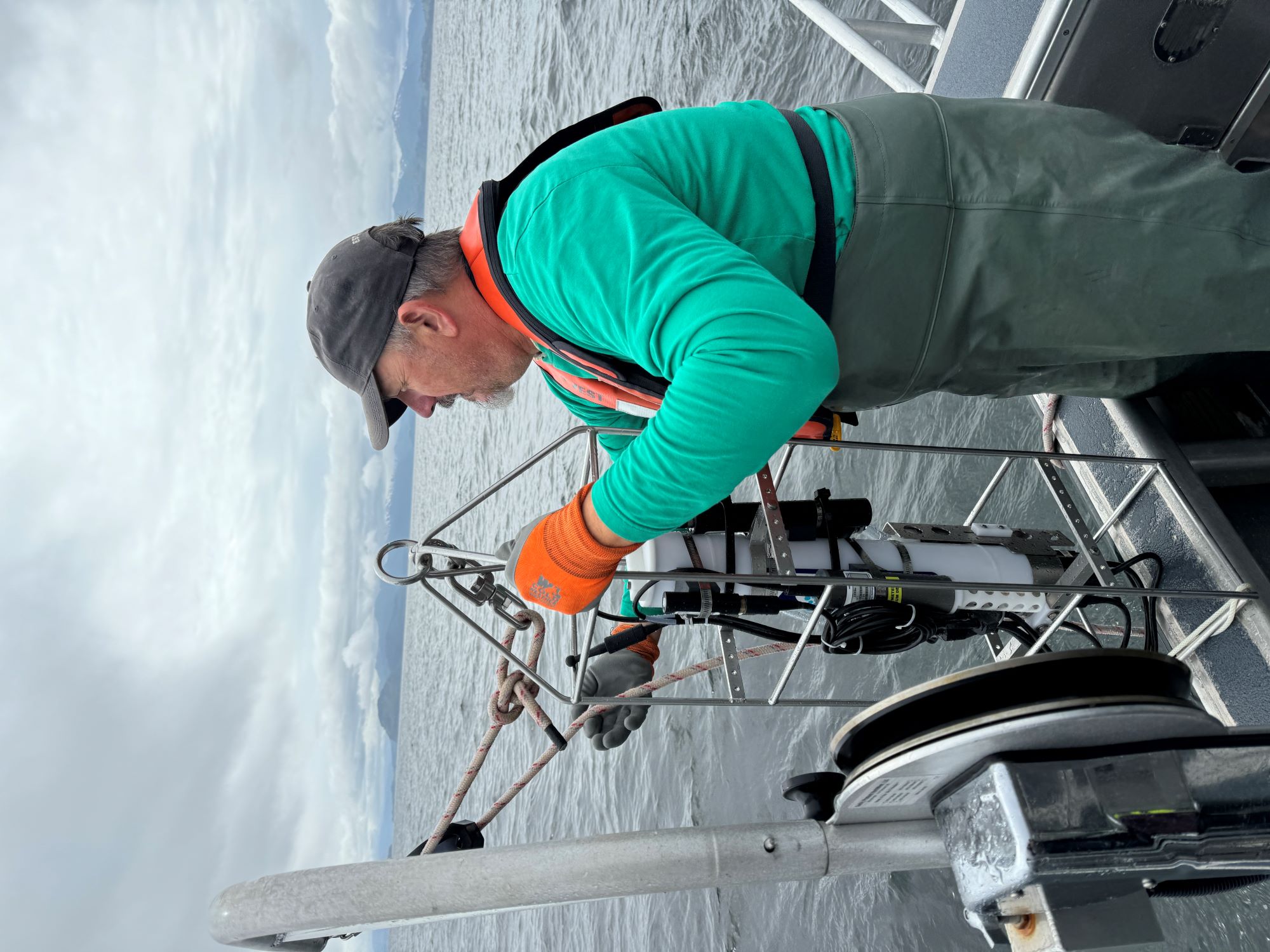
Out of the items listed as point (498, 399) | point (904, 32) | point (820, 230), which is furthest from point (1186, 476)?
point (904, 32)

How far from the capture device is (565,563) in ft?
5.30

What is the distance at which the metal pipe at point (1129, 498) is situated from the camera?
2350mm

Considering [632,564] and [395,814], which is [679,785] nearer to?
[632,564]

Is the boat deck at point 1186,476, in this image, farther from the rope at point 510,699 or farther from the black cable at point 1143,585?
the rope at point 510,699

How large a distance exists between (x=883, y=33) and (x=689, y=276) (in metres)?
2.73

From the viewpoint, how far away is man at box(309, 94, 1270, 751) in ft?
4.51

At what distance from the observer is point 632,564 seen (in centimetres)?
208

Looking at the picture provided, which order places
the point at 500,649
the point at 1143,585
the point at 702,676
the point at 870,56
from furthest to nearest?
the point at 702,676 → the point at 870,56 → the point at 1143,585 → the point at 500,649

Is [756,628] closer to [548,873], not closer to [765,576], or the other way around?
[765,576]

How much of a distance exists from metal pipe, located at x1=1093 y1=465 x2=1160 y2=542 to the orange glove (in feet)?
4.83

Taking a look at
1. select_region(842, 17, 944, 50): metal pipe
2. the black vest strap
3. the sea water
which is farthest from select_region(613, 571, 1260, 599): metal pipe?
select_region(842, 17, 944, 50): metal pipe

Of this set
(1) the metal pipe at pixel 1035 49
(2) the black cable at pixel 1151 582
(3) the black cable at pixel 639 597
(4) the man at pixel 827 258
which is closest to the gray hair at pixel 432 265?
(4) the man at pixel 827 258

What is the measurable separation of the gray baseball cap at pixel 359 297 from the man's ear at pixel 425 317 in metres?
0.03

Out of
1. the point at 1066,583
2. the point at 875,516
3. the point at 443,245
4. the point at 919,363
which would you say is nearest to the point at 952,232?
the point at 919,363
